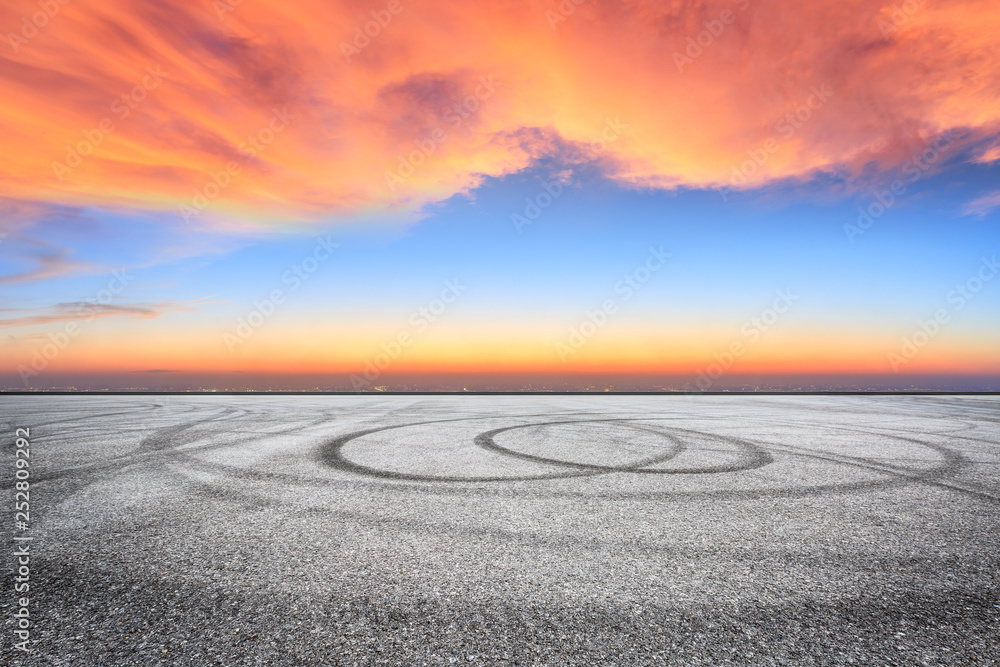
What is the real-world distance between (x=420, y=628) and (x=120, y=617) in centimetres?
197

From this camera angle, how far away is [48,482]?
6.41 metres

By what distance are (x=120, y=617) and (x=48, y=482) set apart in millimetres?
5005

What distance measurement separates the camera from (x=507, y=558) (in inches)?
155

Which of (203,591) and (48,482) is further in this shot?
(48,482)

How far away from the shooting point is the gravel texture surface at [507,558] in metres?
2.78

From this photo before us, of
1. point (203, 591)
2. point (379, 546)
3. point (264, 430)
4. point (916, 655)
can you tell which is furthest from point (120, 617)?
point (264, 430)

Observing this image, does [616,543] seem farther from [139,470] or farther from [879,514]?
[139,470]

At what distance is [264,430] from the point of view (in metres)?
11.5

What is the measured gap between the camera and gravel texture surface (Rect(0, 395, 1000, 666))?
2.78 m

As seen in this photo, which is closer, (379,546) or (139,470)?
(379,546)

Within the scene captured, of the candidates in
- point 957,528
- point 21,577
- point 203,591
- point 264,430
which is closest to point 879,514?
point 957,528

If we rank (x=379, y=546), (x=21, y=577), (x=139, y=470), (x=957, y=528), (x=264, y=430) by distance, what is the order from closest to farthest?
1. (x=21, y=577)
2. (x=379, y=546)
3. (x=957, y=528)
4. (x=139, y=470)
5. (x=264, y=430)

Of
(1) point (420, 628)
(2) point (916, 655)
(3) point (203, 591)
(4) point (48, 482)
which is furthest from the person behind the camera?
(4) point (48, 482)

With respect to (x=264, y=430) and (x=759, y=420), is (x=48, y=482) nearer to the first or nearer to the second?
(x=264, y=430)
